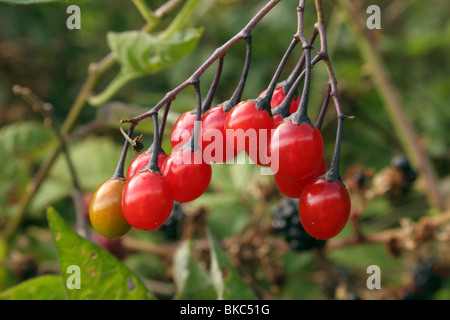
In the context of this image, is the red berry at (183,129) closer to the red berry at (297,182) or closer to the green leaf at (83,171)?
the red berry at (297,182)

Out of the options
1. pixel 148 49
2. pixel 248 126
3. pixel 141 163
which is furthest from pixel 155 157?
pixel 148 49

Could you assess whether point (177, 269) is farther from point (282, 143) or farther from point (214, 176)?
point (282, 143)

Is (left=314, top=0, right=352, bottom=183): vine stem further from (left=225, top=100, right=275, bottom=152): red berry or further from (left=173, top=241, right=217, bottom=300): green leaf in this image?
(left=173, top=241, right=217, bottom=300): green leaf

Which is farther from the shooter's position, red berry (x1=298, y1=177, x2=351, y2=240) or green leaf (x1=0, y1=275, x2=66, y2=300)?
green leaf (x1=0, y1=275, x2=66, y2=300)

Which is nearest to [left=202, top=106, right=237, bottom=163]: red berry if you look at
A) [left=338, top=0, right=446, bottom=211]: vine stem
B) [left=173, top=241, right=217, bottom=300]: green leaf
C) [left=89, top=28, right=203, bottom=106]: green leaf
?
[left=89, top=28, right=203, bottom=106]: green leaf

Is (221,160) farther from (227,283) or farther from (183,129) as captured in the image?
(227,283)

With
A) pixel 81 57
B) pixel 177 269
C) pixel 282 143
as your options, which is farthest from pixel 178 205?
pixel 81 57
